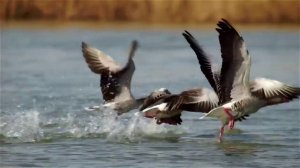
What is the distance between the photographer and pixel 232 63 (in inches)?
461

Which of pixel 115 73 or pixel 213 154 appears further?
pixel 115 73

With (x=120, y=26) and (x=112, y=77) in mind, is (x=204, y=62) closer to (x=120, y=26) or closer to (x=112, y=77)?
(x=112, y=77)

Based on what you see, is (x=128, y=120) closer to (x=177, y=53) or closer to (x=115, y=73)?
(x=115, y=73)

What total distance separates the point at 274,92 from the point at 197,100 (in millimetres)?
1006

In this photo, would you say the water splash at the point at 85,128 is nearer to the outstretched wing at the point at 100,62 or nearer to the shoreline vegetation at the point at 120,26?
the outstretched wing at the point at 100,62

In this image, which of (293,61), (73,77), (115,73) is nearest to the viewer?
(115,73)

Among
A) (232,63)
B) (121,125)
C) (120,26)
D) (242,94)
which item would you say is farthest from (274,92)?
(120,26)

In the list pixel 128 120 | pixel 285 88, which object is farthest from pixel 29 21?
pixel 285 88

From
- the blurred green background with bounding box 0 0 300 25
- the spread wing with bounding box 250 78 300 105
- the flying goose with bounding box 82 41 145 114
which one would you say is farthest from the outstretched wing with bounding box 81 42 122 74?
the blurred green background with bounding box 0 0 300 25

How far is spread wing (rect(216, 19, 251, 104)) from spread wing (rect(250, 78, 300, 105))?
154mm

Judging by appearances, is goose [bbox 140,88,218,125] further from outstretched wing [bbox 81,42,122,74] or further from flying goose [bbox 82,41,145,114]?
outstretched wing [bbox 81,42,122,74]

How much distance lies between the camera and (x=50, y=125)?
14055 mm

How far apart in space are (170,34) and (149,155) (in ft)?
67.6

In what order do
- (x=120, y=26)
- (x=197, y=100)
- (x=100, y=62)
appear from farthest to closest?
(x=120, y=26) → (x=100, y=62) → (x=197, y=100)
